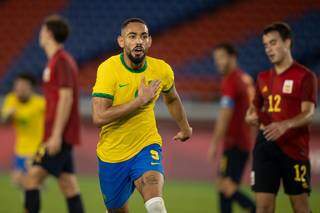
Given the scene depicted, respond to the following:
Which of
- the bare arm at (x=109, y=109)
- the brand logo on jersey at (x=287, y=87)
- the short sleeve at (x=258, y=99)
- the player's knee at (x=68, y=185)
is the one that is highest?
the brand logo on jersey at (x=287, y=87)

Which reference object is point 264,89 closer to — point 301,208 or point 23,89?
point 301,208

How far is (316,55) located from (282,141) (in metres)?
10.2

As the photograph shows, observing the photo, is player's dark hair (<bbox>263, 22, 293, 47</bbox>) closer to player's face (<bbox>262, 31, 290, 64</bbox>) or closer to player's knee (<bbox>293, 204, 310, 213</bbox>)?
player's face (<bbox>262, 31, 290, 64</bbox>)

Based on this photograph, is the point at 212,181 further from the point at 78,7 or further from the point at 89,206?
the point at 78,7

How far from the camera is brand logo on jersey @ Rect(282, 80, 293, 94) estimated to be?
715 centimetres

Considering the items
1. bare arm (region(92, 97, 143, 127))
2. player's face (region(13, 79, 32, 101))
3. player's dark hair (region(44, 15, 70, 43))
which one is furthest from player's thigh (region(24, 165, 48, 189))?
player's face (region(13, 79, 32, 101))

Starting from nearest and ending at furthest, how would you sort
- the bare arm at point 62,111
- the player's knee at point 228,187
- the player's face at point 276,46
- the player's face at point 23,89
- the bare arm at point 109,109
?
the bare arm at point 109,109
the player's face at point 276,46
the bare arm at point 62,111
the player's knee at point 228,187
the player's face at point 23,89

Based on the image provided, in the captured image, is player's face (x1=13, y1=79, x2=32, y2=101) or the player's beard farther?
player's face (x1=13, y1=79, x2=32, y2=101)

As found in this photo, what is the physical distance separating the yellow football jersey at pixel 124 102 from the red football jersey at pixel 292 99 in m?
1.14

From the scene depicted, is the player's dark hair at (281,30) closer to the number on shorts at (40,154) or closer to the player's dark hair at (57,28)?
the player's dark hair at (57,28)

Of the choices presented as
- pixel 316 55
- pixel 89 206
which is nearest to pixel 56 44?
pixel 89 206

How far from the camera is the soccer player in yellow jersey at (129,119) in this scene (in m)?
6.28

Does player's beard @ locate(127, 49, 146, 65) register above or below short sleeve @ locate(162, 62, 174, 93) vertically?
above

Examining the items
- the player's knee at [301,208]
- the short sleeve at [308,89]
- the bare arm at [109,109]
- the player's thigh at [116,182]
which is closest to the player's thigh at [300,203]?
the player's knee at [301,208]
